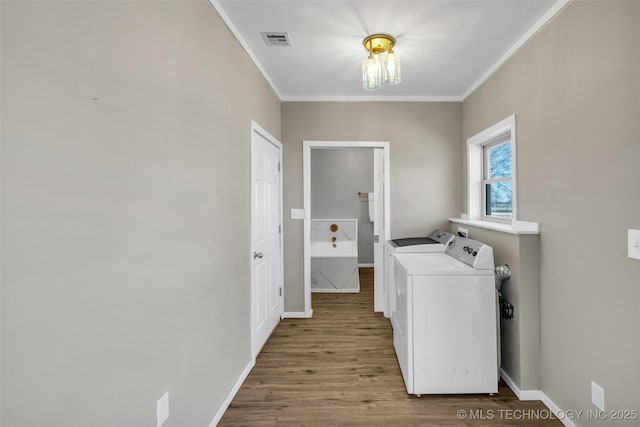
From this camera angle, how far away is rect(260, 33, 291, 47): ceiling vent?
2191 millimetres

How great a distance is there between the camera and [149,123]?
121 centimetres

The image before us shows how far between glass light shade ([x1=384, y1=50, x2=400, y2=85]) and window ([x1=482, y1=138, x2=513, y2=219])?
Answer: 48.3 inches

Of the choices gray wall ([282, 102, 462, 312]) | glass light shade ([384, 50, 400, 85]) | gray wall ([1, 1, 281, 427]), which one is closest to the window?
gray wall ([282, 102, 462, 312])

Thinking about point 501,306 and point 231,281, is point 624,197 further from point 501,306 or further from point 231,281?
point 231,281

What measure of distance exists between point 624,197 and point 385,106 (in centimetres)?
Answer: 242

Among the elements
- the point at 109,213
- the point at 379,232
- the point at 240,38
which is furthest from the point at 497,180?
the point at 109,213

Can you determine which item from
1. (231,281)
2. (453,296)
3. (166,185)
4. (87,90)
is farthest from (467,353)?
(87,90)

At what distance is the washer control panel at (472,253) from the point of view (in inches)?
82.6

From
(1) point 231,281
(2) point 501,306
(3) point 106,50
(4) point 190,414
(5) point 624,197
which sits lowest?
(4) point 190,414

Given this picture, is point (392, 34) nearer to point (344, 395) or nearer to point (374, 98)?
point (374, 98)

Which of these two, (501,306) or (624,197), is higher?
(624,197)

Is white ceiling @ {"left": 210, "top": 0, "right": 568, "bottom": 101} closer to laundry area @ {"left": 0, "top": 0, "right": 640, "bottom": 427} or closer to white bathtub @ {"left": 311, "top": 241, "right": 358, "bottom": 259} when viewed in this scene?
laundry area @ {"left": 0, "top": 0, "right": 640, "bottom": 427}

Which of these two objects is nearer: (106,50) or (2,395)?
(2,395)

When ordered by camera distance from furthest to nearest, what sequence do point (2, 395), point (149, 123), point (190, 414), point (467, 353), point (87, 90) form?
point (467, 353)
point (190, 414)
point (149, 123)
point (87, 90)
point (2, 395)
